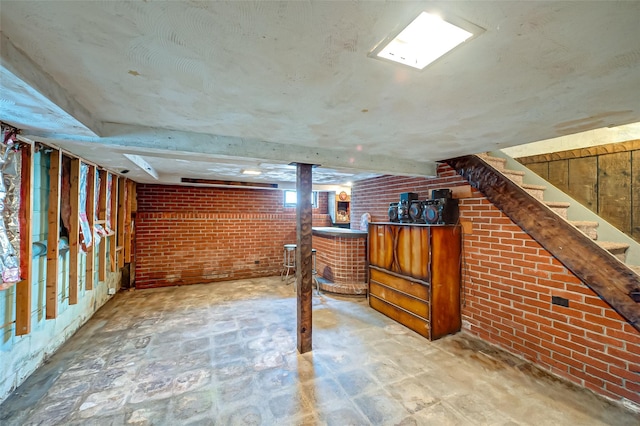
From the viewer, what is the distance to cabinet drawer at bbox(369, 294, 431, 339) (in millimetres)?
3034

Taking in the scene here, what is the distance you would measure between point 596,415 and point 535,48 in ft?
8.45

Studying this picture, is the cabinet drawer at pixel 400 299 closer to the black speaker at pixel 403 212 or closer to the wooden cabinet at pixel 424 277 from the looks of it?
the wooden cabinet at pixel 424 277

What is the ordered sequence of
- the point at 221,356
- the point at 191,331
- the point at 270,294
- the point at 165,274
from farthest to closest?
the point at 165,274
the point at 270,294
the point at 191,331
the point at 221,356

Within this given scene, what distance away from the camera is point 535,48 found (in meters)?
1.04

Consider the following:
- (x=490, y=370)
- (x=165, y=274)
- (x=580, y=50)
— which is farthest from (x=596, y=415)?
(x=165, y=274)

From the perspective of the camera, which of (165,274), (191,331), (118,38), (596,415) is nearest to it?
(118,38)

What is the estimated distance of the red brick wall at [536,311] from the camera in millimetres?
2029

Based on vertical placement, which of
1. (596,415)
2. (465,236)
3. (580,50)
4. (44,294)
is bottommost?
(596,415)

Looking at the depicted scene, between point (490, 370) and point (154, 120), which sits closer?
point (154, 120)

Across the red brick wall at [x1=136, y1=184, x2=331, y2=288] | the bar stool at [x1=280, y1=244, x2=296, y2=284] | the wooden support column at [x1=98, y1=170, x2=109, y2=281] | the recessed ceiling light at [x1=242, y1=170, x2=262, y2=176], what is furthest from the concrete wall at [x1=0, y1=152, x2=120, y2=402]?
the bar stool at [x1=280, y1=244, x2=296, y2=284]

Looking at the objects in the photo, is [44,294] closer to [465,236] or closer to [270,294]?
[270,294]

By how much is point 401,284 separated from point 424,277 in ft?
1.38

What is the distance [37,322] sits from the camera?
239 centimetres

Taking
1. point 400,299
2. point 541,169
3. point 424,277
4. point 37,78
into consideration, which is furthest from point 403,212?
point 37,78
